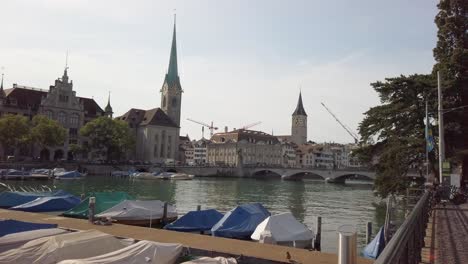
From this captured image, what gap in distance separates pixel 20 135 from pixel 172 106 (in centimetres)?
8316

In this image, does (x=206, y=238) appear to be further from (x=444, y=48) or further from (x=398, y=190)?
(x=444, y=48)

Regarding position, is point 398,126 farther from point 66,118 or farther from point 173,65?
point 173,65

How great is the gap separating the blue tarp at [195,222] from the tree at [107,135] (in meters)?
90.2

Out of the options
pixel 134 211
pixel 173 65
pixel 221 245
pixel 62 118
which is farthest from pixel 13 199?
pixel 173 65

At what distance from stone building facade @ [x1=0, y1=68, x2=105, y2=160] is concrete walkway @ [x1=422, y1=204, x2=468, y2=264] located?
108 meters

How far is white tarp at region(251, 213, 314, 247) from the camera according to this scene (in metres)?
21.1

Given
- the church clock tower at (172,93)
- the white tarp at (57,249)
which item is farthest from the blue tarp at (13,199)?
the church clock tower at (172,93)

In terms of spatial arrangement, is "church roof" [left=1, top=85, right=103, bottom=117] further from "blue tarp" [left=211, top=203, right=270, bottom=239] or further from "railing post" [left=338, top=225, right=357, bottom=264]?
"railing post" [left=338, top=225, right=357, bottom=264]

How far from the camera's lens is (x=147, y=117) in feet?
490

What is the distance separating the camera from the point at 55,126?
96.2 m

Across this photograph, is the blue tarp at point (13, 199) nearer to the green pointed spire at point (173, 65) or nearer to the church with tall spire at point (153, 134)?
the church with tall spire at point (153, 134)

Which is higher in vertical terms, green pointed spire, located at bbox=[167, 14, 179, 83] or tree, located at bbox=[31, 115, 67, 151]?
green pointed spire, located at bbox=[167, 14, 179, 83]

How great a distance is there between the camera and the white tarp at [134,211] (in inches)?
1103

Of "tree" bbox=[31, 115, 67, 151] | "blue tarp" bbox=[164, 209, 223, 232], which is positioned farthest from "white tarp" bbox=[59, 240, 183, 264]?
"tree" bbox=[31, 115, 67, 151]
